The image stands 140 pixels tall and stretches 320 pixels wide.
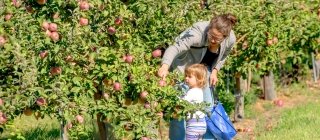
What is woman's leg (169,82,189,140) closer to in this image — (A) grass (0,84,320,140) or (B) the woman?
(B) the woman

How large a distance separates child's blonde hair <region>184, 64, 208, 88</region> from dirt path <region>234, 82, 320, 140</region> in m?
1.96

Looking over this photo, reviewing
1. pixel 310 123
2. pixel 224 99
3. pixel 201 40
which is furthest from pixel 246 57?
pixel 201 40

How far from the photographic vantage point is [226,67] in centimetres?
Result: 736

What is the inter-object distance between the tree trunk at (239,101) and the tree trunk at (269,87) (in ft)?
3.32

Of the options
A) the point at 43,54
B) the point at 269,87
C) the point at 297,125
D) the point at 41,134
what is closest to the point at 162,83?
the point at 43,54

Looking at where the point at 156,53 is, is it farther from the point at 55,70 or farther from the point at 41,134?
the point at 41,134

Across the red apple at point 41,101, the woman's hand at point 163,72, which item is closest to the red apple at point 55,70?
the red apple at point 41,101

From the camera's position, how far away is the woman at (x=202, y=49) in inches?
205

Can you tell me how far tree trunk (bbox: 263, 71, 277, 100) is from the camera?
376 inches

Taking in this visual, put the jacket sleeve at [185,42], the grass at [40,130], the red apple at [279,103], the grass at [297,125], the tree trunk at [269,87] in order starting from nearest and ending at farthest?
the jacket sleeve at [185,42], the grass at [297,125], the grass at [40,130], the red apple at [279,103], the tree trunk at [269,87]

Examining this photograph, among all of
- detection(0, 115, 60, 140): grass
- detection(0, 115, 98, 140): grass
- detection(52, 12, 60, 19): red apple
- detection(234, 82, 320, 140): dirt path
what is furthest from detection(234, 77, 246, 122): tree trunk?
detection(52, 12, 60, 19): red apple

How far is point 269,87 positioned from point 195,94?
4.16 meters

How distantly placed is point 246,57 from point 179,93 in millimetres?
2694

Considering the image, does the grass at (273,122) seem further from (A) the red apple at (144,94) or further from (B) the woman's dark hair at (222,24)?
(B) the woman's dark hair at (222,24)
